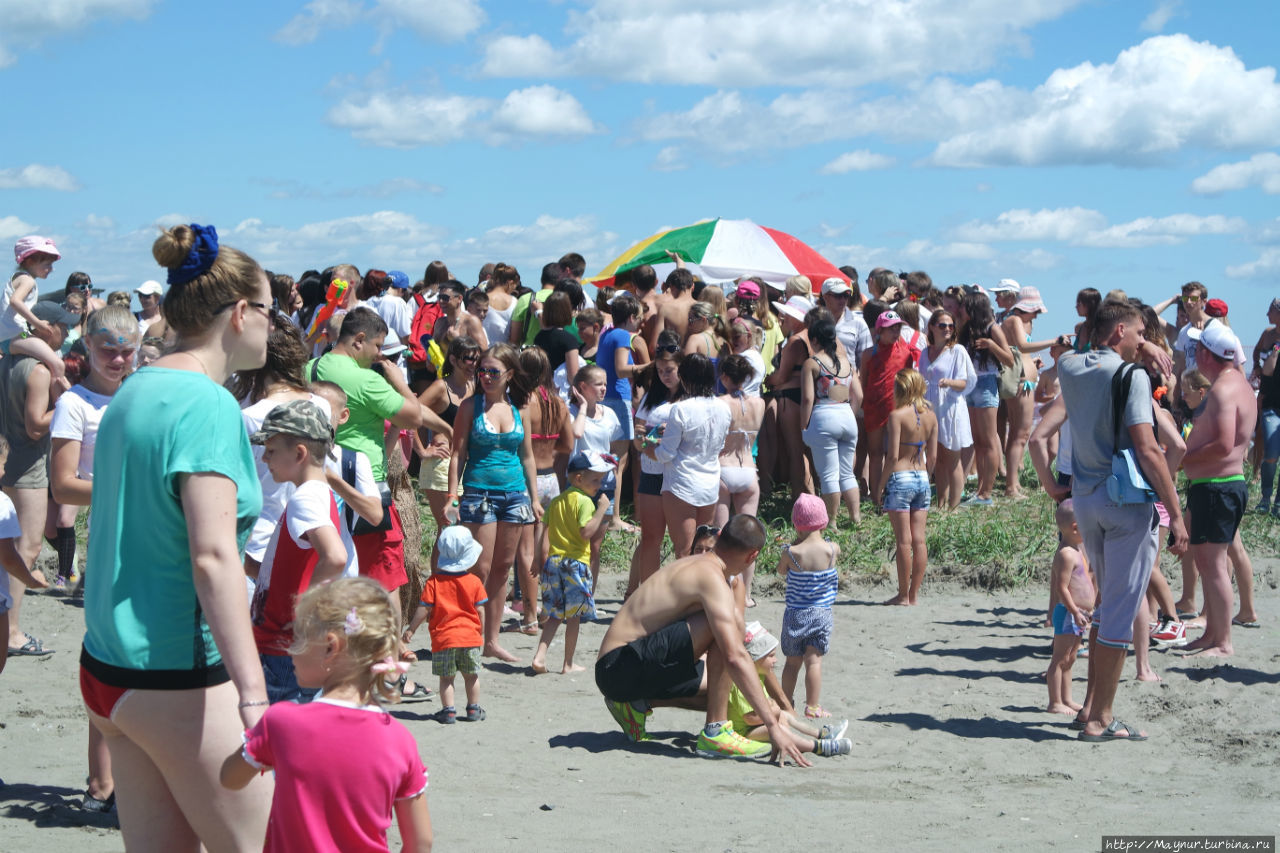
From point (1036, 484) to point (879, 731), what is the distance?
6.81 meters

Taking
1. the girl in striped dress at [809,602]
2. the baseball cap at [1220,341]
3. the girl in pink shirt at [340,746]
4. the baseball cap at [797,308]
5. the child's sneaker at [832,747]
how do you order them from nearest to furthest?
the girl in pink shirt at [340,746], the child's sneaker at [832,747], the girl in striped dress at [809,602], the baseball cap at [1220,341], the baseball cap at [797,308]

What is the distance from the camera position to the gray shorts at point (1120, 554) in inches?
227

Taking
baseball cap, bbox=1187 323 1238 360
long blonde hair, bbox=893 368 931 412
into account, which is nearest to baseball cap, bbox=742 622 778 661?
baseball cap, bbox=1187 323 1238 360

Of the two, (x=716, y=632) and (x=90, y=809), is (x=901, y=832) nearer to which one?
→ (x=716, y=632)

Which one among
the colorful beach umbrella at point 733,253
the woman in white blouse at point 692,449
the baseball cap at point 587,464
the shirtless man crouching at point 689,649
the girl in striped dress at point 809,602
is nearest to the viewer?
the shirtless man crouching at point 689,649

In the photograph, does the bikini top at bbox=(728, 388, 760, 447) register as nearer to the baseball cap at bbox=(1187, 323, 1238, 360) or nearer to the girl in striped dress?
the girl in striped dress

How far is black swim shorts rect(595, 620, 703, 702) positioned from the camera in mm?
5832

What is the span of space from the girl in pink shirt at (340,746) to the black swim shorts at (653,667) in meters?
3.14

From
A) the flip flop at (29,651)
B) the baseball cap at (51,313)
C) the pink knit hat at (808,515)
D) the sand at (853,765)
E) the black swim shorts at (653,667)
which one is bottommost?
the sand at (853,765)

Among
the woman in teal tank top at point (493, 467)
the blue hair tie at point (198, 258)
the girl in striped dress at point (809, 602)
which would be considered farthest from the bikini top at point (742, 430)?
the blue hair tie at point (198, 258)

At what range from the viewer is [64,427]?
4.91 meters

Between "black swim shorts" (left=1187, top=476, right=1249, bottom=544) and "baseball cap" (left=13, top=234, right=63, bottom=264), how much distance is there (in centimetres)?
768

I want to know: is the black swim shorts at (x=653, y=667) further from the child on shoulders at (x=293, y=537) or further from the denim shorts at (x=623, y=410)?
the denim shorts at (x=623, y=410)

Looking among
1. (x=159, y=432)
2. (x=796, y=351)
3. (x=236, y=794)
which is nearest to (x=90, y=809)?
(x=236, y=794)
